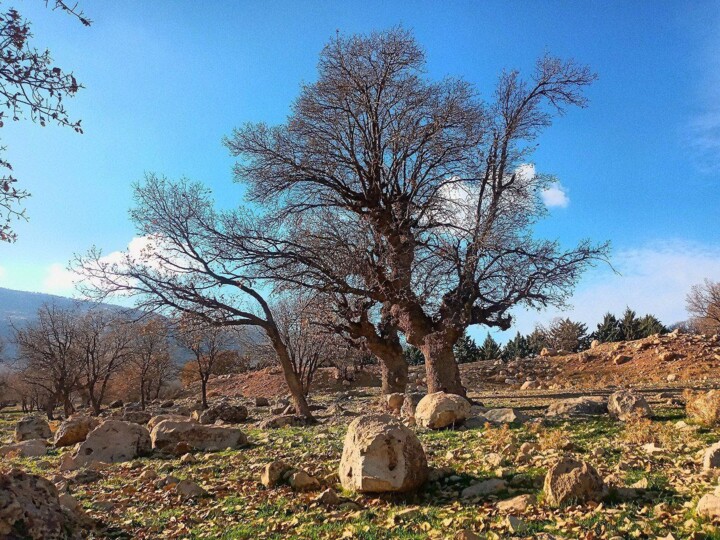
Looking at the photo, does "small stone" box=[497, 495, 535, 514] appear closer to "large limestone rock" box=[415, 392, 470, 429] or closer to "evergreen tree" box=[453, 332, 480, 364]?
"large limestone rock" box=[415, 392, 470, 429]

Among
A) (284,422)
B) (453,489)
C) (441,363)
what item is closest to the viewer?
(453,489)

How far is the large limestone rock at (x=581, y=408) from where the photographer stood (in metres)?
11.1

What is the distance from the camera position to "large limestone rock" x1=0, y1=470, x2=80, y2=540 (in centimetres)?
425

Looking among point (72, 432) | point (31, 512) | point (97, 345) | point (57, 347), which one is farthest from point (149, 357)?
point (31, 512)

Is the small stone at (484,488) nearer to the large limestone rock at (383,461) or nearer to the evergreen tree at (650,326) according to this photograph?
the large limestone rock at (383,461)

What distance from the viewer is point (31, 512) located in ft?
14.5

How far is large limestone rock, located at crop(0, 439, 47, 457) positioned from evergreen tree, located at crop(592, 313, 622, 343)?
165 feet

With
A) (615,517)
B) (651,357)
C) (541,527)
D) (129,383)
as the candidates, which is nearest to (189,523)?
(541,527)

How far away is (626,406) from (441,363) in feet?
19.0

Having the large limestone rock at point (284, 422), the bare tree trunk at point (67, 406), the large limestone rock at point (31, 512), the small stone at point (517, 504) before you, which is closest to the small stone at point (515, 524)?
the small stone at point (517, 504)

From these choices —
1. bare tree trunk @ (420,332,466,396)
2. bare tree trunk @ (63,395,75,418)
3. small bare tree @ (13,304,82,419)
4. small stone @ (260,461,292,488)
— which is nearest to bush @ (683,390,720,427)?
small stone @ (260,461,292,488)

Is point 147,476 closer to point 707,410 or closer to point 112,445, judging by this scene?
point 112,445

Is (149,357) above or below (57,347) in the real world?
below

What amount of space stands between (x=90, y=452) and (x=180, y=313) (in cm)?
516
